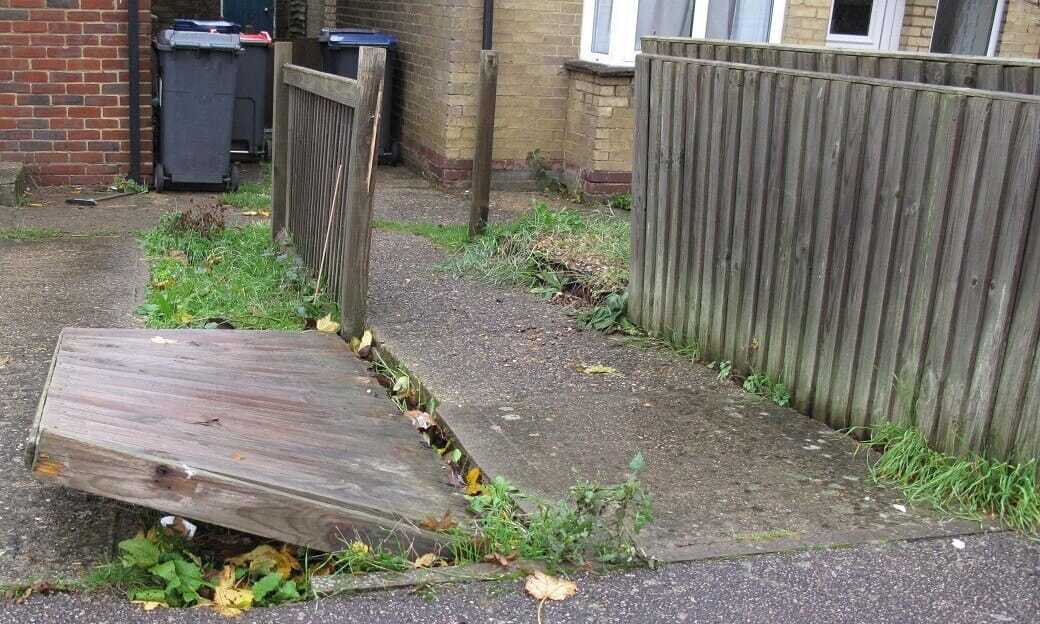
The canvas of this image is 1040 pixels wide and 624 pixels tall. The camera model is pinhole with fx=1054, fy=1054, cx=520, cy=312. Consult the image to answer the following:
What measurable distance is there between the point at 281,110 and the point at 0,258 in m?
1.90

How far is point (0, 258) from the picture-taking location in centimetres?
634

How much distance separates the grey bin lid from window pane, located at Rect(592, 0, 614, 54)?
9.96 feet

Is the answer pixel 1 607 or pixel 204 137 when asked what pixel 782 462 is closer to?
pixel 1 607

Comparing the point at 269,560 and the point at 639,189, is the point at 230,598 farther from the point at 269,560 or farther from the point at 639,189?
the point at 639,189

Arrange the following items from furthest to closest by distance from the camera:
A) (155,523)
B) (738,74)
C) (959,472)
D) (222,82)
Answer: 1. (222,82)
2. (738,74)
3. (959,472)
4. (155,523)

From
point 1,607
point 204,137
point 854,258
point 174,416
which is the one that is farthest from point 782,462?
point 204,137

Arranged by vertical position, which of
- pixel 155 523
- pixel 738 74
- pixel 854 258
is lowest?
pixel 155 523

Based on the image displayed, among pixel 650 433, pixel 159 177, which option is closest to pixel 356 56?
pixel 159 177

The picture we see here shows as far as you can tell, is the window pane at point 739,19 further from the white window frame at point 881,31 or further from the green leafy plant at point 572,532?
the green leafy plant at point 572,532

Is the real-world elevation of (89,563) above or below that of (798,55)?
below

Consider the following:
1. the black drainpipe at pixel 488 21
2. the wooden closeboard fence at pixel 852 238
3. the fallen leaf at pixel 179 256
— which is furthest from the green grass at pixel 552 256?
the black drainpipe at pixel 488 21

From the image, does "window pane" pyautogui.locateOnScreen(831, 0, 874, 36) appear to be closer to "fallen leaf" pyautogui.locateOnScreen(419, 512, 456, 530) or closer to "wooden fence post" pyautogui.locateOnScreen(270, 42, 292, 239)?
"wooden fence post" pyautogui.locateOnScreen(270, 42, 292, 239)

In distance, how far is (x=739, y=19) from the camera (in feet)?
30.3

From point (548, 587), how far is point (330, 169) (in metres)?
3.15
